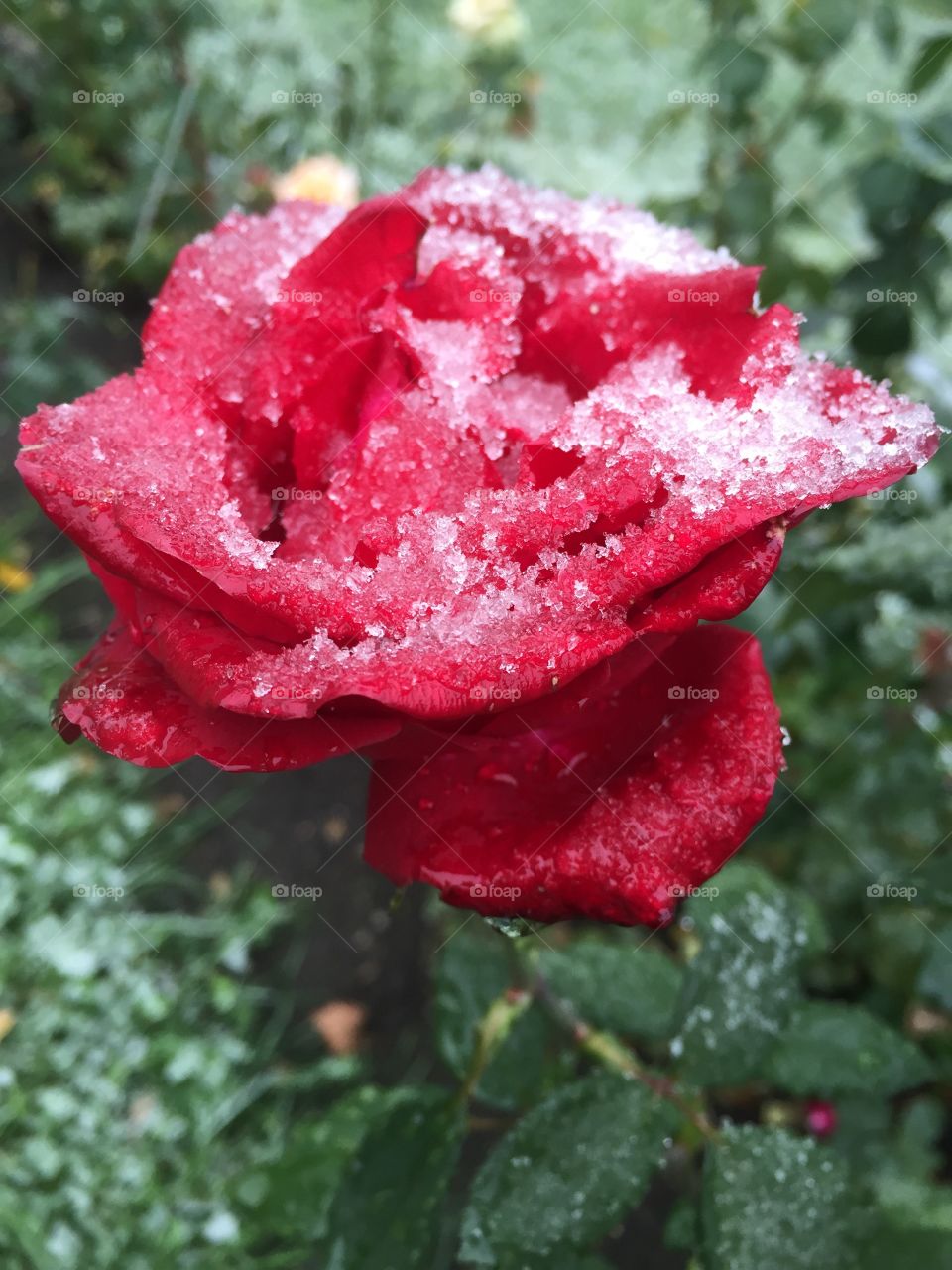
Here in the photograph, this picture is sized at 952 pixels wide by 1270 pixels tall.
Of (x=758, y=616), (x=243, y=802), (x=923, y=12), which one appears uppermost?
(x=923, y=12)

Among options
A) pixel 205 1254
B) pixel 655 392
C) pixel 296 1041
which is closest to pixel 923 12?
pixel 655 392

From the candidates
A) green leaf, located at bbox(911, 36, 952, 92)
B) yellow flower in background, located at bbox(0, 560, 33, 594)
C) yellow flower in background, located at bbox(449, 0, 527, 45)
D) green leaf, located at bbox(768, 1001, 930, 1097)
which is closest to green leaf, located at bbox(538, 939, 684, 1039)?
green leaf, located at bbox(768, 1001, 930, 1097)

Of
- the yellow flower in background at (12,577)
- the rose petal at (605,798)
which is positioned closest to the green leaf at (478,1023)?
the rose petal at (605,798)

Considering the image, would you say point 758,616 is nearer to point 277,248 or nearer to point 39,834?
point 277,248

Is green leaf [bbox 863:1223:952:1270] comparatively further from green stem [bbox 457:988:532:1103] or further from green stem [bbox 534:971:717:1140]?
green stem [bbox 457:988:532:1103]

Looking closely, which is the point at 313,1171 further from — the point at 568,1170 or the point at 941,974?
the point at 941,974

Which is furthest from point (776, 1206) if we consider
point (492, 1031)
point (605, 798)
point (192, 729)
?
point (192, 729)
